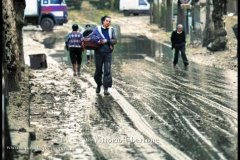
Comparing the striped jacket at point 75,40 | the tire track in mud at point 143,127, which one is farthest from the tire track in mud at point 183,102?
the striped jacket at point 75,40

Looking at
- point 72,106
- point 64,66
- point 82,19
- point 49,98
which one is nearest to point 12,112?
point 72,106

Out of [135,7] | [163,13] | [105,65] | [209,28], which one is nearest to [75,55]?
[105,65]

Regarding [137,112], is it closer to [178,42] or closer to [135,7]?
[178,42]

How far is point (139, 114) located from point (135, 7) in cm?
4345

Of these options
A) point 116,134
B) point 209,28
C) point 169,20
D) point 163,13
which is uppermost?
point 163,13

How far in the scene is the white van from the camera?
5369cm

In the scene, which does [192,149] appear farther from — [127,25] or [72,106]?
[127,25]

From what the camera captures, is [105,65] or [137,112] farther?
[105,65]

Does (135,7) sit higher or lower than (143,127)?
higher

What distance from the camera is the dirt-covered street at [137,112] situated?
8594 mm

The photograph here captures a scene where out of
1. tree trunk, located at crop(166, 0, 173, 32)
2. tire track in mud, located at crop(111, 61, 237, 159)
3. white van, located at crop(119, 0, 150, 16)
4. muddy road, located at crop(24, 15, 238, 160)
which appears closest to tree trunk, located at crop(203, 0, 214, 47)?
muddy road, located at crop(24, 15, 238, 160)

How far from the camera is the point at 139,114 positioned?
36.8ft

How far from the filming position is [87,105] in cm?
1234

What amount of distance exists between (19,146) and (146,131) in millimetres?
2517
